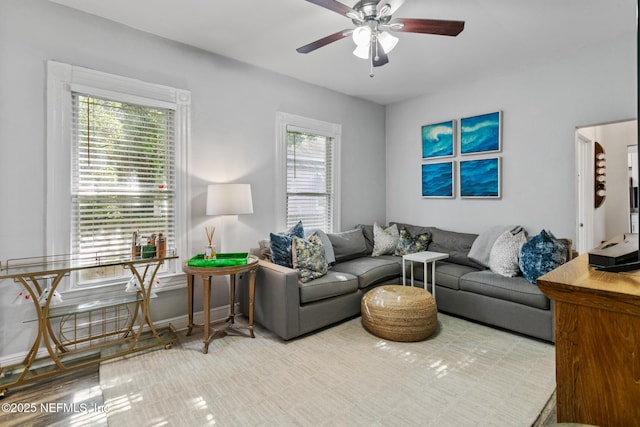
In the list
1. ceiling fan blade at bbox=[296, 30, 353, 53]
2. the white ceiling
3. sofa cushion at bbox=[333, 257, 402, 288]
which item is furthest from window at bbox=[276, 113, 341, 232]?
ceiling fan blade at bbox=[296, 30, 353, 53]

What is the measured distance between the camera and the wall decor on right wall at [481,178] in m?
3.89

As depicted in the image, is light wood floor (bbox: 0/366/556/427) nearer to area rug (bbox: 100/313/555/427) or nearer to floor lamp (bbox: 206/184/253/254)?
area rug (bbox: 100/313/555/427)

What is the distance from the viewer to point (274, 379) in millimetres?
2213

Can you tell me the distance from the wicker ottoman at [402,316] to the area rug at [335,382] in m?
0.08

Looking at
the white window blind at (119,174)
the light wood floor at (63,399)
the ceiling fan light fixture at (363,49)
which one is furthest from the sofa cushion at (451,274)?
the white window blind at (119,174)

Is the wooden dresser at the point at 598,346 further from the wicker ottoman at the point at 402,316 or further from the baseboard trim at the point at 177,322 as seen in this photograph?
the baseboard trim at the point at 177,322

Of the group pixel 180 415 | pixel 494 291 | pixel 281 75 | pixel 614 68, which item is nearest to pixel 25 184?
pixel 180 415

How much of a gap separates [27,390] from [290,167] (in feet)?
9.95

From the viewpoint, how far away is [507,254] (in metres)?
3.20

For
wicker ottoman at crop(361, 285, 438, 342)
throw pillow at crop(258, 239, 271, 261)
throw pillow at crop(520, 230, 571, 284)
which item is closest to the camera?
wicker ottoman at crop(361, 285, 438, 342)

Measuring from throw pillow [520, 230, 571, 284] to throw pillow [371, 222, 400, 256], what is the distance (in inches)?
62.1

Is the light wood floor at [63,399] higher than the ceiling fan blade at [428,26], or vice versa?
the ceiling fan blade at [428,26]

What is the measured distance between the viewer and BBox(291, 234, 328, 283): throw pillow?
3.05 metres

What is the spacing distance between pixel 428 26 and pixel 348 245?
254 centimetres
